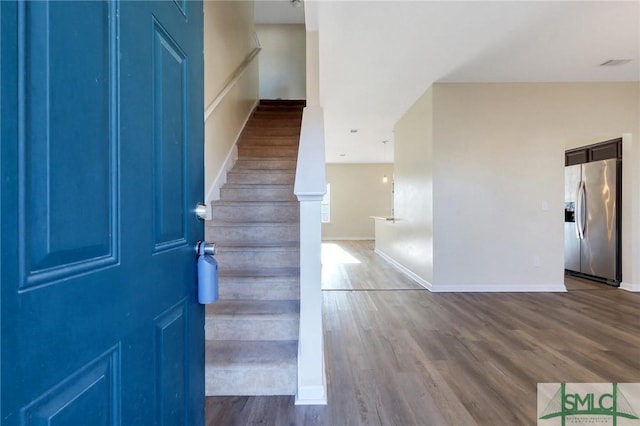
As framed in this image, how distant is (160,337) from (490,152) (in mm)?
4193

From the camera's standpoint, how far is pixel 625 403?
5.49ft

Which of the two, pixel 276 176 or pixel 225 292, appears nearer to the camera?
pixel 225 292

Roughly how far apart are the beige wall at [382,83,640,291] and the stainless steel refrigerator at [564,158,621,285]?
165 millimetres

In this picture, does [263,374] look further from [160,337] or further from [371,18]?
[371,18]

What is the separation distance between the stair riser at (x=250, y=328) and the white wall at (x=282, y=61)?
4.99m

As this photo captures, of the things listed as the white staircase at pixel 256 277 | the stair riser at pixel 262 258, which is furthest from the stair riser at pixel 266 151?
the stair riser at pixel 262 258

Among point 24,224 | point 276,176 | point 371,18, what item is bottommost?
point 24,224

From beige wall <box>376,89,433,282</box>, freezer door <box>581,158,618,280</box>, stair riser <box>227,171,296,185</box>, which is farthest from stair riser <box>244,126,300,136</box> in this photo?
freezer door <box>581,158,618,280</box>

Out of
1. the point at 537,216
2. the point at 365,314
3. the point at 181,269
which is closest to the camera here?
the point at 181,269

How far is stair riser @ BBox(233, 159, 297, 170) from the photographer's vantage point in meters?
3.13

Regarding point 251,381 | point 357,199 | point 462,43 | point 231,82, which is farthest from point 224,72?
point 357,199

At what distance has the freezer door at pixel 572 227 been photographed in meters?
4.51

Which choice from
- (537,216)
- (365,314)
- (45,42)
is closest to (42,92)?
(45,42)

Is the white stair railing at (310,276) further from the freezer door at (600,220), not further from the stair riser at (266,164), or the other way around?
the freezer door at (600,220)
